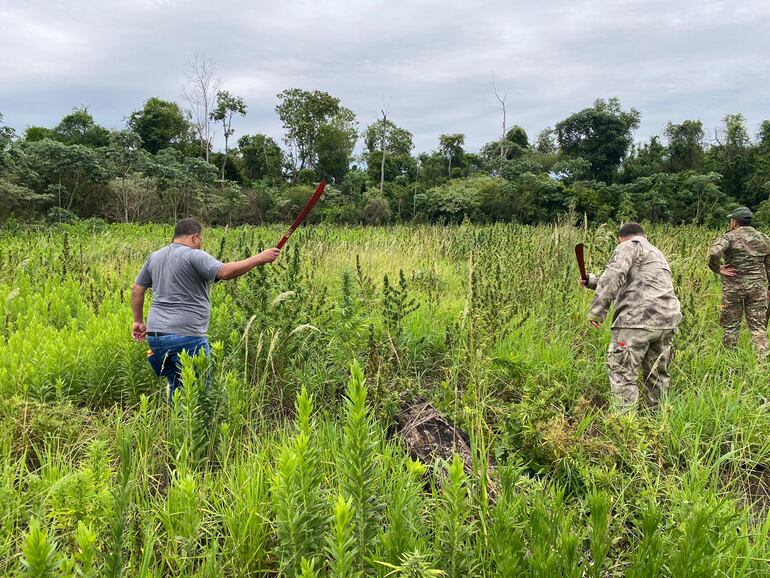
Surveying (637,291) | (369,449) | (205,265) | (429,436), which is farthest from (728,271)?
(369,449)

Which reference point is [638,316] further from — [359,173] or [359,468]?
[359,173]

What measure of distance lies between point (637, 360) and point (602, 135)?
3828 cm

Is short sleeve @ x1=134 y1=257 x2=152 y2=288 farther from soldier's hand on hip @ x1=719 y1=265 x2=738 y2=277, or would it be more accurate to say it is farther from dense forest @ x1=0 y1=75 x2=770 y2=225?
dense forest @ x1=0 y1=75 x2=770 y2=225

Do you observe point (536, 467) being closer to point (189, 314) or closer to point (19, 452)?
point (189, 314)

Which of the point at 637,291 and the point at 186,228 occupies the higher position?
the point at 186,228

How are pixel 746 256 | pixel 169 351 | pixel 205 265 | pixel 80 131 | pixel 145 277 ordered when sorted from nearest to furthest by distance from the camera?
pixel 169 351 < pixel 205 265 < pixel 145 277 < pixel 746 256 < pixel 80 131

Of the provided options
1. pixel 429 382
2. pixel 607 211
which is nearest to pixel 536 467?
pixel 429 382

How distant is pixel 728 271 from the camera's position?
241 inches

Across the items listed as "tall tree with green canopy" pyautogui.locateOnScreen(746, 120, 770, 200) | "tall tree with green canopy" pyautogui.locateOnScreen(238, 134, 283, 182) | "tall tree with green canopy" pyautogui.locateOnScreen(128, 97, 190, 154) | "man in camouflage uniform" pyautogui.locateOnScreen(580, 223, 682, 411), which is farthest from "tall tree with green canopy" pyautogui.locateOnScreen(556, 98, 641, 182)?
"man in camouflage uniform" pyautogui.locateOnScreen(580, 223, 682, 411)

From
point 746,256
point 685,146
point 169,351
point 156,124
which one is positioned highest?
point 156,124

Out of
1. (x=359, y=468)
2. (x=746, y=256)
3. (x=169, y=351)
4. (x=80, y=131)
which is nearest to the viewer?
(x=359, y=468)

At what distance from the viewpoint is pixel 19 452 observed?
2.99 meters

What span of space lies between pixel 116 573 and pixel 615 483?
100 inches

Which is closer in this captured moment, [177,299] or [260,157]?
[177,299]
